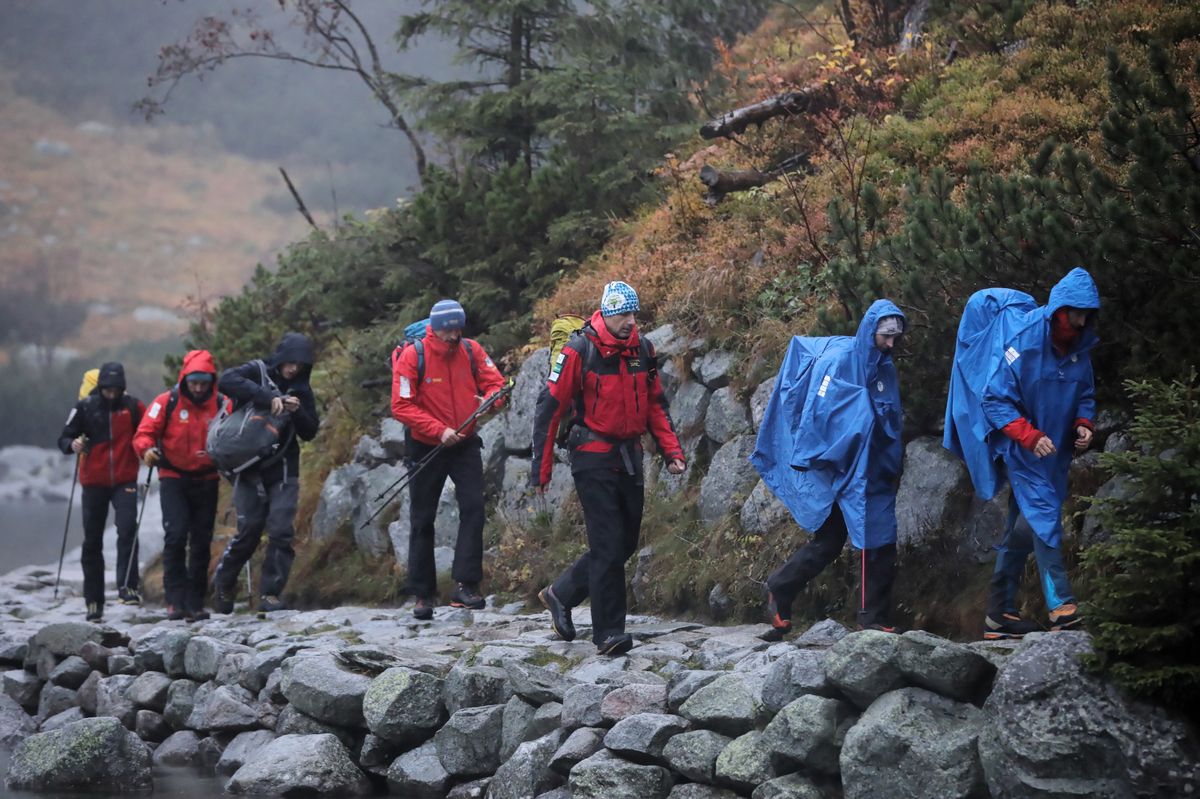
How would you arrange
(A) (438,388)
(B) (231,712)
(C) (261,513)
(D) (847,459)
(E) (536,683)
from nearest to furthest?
(E) (536,683) → (D) (847,459) → (B) (231,712) → (A) (438,388) → (C) (261,513)

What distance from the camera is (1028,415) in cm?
749

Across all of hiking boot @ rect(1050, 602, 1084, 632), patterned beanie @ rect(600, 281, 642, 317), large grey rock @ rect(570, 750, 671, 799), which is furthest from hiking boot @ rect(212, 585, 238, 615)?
hiking boot @ rect(1050, 602, 1084, 632)

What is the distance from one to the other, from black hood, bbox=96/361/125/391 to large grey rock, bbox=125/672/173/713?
392 cm

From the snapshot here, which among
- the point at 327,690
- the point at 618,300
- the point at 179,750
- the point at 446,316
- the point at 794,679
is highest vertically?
the point at 446,316

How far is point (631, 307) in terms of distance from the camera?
8.29m

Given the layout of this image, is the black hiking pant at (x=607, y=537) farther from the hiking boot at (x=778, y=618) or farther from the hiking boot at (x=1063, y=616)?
the hiking boot at (x=1063, y=616)

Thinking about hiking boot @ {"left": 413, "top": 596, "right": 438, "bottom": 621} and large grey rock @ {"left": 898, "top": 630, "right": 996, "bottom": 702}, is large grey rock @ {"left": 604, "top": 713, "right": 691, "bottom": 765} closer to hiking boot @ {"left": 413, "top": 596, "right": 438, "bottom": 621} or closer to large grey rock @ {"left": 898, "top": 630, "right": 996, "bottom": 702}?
large grey rock @ {"left": 898, "top": 630, "right": 996, "bottom": 702}

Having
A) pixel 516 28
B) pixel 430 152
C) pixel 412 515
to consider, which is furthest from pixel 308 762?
pixel 430 152

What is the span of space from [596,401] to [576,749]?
2.40 metres

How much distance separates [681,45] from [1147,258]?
12.8m

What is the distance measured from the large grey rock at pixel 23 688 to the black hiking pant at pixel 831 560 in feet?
23.8

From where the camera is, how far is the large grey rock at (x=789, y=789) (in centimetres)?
607

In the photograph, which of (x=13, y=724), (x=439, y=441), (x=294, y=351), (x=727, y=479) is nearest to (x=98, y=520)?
(x=13, y=724)

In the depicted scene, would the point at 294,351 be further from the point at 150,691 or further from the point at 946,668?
the point at 946,668
